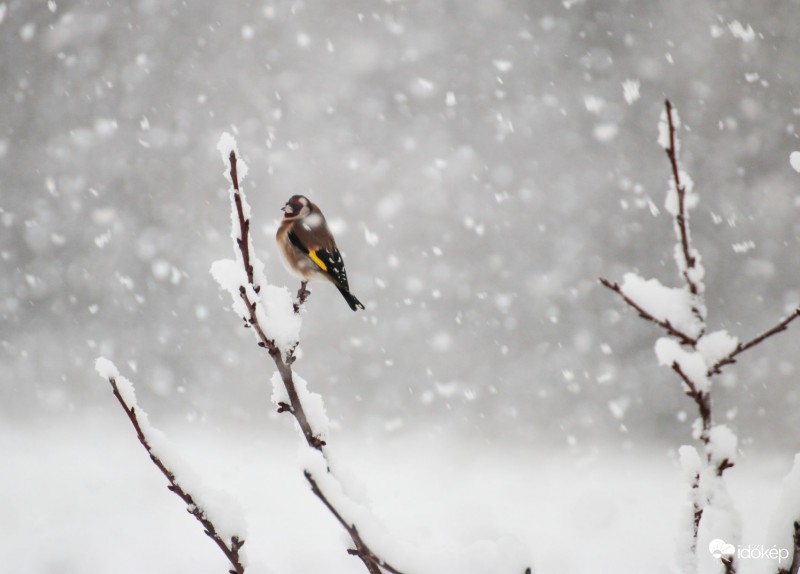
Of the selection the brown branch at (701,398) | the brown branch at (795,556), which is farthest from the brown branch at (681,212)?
the brown branch at (795,556)

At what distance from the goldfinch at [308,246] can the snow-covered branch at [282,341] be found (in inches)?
33.4

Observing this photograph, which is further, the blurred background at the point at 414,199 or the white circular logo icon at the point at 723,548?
the blurred background at the point at 414,199

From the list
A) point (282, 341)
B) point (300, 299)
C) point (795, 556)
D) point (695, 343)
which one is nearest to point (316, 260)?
point (300, 299)

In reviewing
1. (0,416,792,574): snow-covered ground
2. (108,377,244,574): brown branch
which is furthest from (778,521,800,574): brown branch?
(0,416,792,574): snow-covered ground

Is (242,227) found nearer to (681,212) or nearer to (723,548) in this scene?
(681,212)

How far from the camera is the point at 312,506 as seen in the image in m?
4.89

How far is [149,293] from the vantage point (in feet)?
33.6

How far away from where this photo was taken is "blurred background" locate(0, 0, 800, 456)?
8398mm

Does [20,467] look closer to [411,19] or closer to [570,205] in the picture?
[570,205]

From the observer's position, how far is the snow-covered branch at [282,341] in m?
0.75

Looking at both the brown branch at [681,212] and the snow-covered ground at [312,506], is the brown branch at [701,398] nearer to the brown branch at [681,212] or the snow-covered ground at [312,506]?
the brown branch at [681,212]

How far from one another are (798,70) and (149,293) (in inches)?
365

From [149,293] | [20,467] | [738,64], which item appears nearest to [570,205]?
[738,64]

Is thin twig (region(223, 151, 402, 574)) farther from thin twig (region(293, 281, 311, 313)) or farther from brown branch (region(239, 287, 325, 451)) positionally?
thin twig (region(293, 281, 311, 313))
